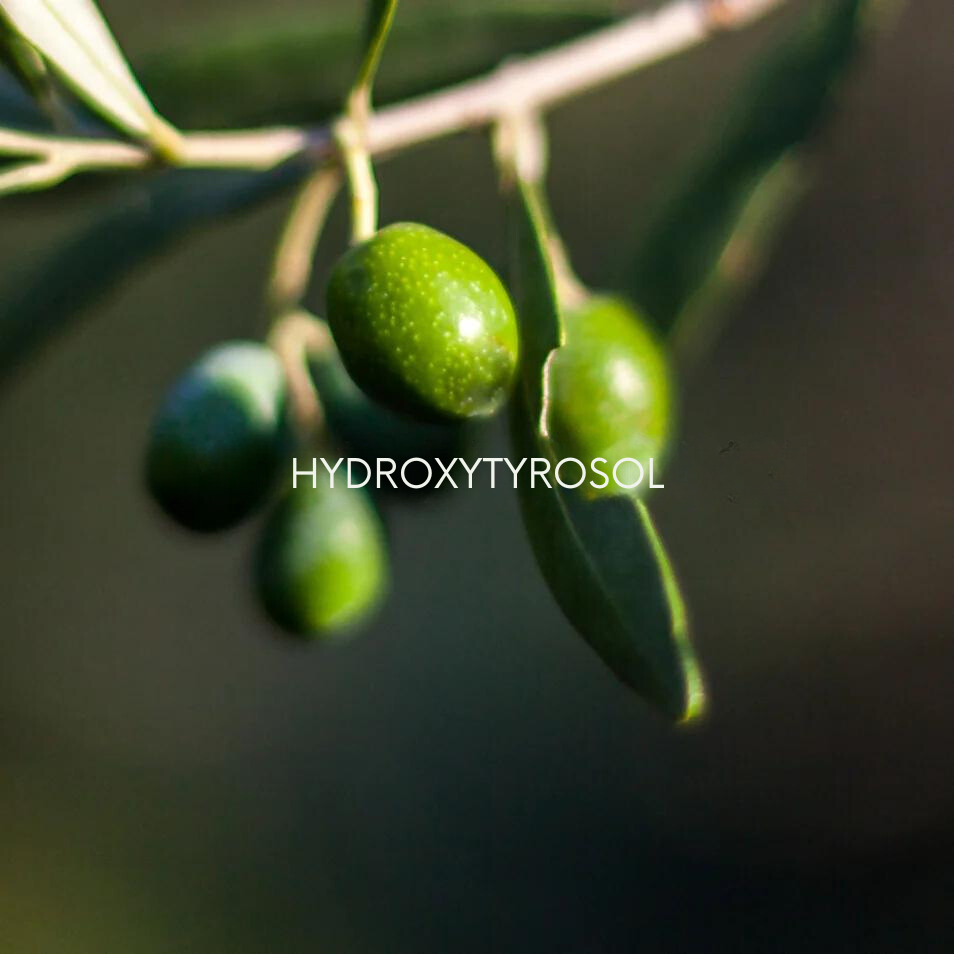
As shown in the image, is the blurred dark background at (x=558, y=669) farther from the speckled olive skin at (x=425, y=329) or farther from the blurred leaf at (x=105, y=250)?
the speckled olive skin at (x=425, y=329)

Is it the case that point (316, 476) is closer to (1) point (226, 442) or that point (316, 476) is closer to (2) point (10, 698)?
(1) point (226, 442)

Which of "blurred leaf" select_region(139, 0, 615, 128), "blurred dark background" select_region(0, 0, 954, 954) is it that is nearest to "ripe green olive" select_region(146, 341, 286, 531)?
"blurred leaf" select_region(139, 0, 615, 128)

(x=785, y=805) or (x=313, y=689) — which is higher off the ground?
(x=313, y=689)

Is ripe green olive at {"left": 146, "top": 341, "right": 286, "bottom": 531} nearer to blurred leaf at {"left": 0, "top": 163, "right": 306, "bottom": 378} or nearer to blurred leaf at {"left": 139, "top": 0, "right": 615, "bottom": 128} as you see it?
blurred leaf at {"left": 0, "top": 163, "right": 306, "bottom": 378}

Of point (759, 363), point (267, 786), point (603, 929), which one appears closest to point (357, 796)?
point (267, 786)

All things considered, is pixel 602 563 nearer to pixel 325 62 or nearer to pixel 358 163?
pixel 358 163

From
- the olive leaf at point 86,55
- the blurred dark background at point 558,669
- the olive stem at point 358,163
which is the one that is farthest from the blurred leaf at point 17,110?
the blurred dark background at point 558,669
